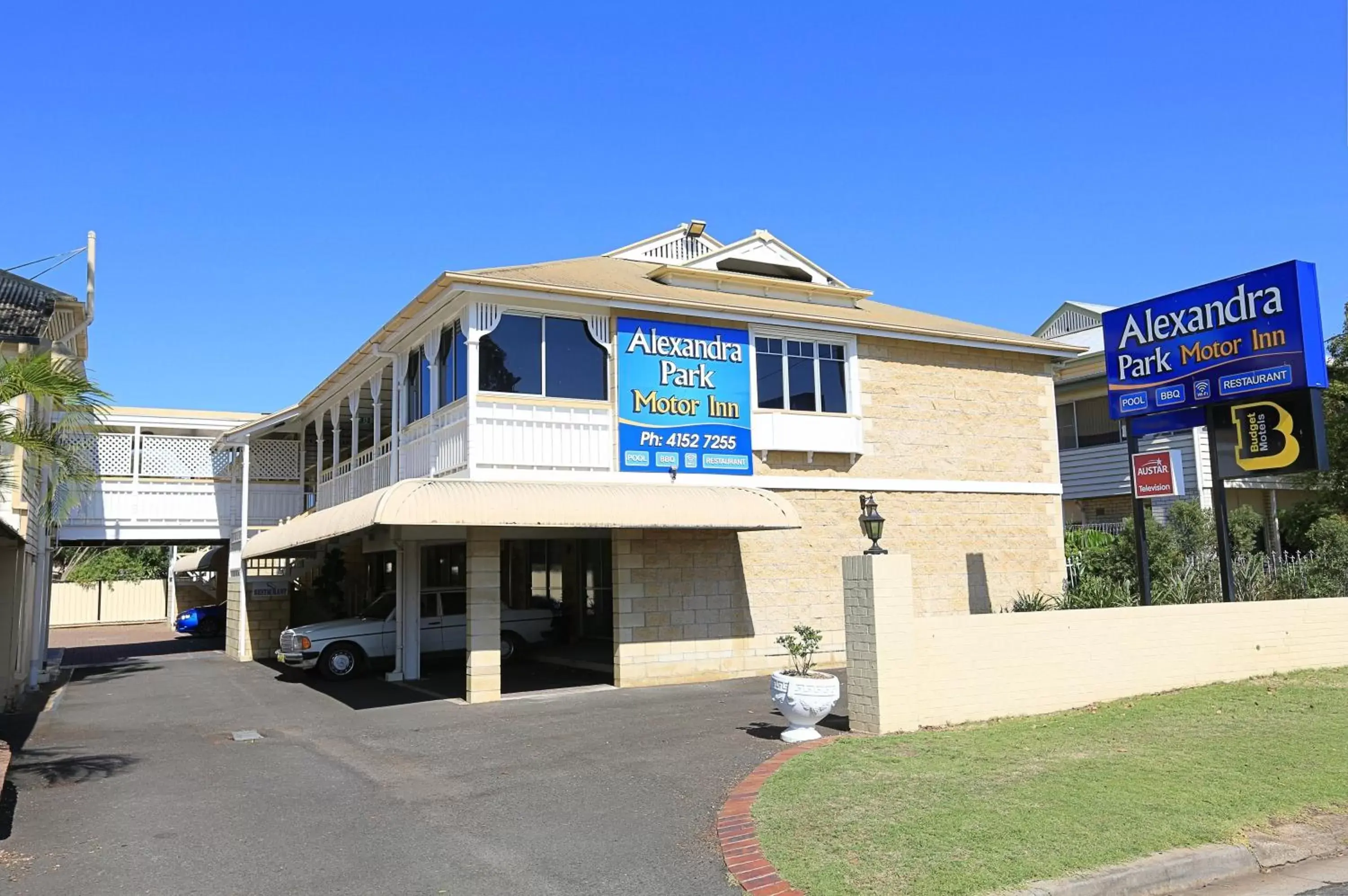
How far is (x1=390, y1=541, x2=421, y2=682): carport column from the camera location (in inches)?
677

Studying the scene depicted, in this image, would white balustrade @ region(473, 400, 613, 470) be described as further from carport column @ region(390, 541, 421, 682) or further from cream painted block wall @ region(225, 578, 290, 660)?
cream painted block wall @ region(225, 578, 290, 660)

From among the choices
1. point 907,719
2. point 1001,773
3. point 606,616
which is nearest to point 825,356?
point 606,616

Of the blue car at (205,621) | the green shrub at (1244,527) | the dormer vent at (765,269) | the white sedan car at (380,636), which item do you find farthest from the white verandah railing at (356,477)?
the green shrub at (1244,527)

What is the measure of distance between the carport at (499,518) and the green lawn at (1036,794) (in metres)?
5.01

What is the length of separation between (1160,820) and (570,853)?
4.03 m

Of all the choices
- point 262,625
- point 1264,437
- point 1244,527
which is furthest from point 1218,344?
point 262,625

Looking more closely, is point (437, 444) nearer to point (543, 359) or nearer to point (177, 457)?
point (543, 359)

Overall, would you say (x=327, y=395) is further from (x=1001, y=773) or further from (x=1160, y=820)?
(x=1160, y=820)

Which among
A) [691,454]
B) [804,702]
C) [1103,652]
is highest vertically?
[691,454]

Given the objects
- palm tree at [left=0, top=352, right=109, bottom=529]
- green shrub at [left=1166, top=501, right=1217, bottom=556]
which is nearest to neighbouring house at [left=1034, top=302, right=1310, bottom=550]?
green shrub at [left=1166, top=501, right=1217, bottom=556]

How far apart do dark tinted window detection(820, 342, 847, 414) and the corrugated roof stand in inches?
471

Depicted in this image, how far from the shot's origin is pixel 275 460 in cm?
2525

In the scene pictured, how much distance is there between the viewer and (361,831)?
740cm

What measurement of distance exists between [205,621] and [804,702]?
26.0 metres
